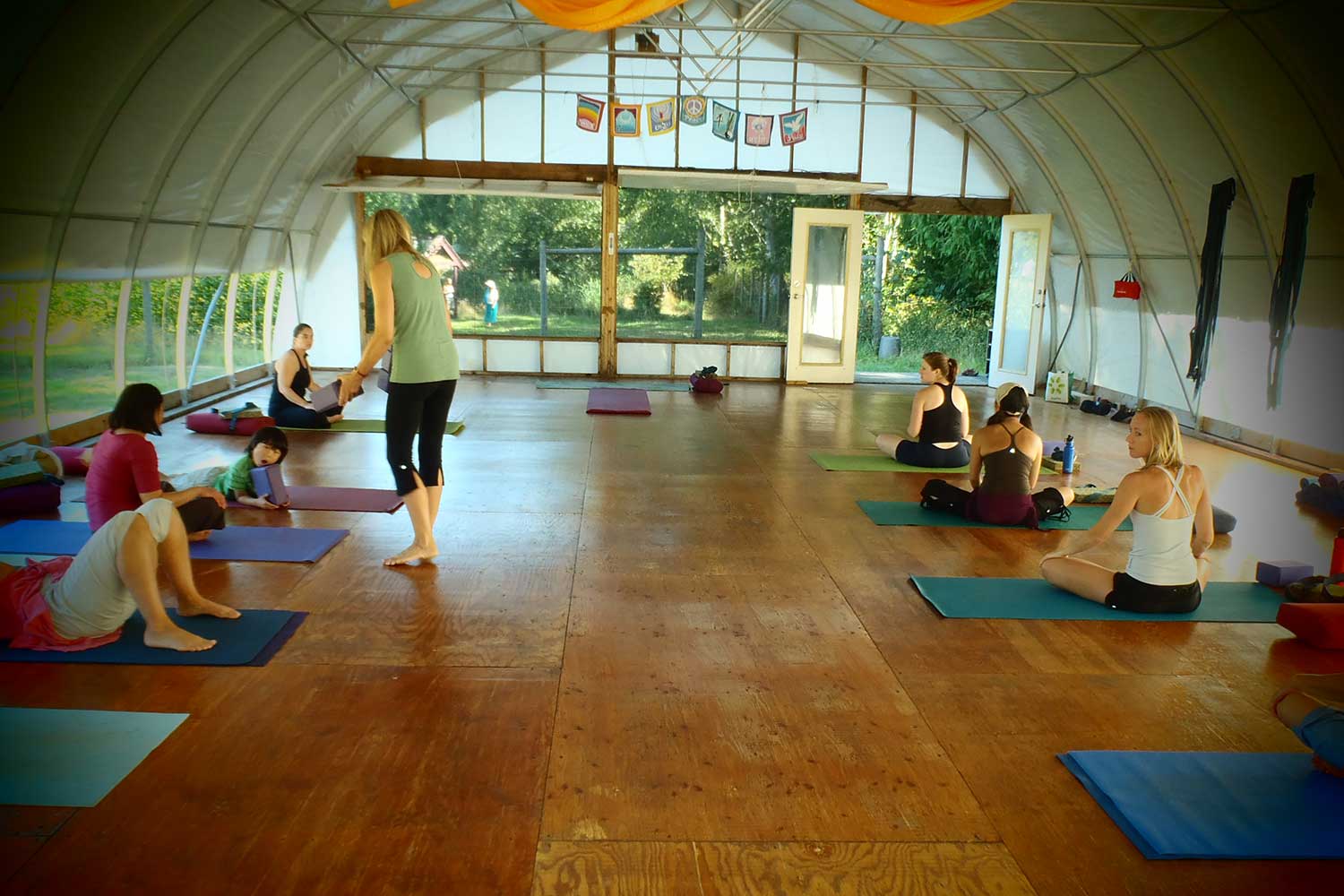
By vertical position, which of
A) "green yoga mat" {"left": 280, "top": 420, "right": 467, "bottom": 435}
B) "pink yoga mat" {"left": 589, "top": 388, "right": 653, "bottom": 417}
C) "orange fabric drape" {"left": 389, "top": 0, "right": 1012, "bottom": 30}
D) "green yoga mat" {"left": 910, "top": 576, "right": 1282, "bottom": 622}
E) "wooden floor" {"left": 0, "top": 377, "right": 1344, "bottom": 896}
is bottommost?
"wooden floor" {"left": 0, "top": 377, "right": 1344, "bottom": 896}

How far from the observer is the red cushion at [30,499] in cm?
551

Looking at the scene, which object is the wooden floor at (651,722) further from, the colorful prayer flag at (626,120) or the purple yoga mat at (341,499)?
the colorful prayer flag at (626,120)

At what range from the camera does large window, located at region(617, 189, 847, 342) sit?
13500 mm

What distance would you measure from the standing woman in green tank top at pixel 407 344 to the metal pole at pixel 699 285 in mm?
9310

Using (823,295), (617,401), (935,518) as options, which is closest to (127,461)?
(935,518)

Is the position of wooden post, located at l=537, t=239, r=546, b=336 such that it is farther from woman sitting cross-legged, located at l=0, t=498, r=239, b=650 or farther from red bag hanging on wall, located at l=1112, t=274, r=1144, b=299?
woman sitting cross-legged, located at l=0, t=498, r=239, b=650

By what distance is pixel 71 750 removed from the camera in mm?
2988

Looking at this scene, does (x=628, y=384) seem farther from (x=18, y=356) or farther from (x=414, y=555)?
(x=414, y=555)

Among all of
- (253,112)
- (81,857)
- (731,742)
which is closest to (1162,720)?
(731,742)

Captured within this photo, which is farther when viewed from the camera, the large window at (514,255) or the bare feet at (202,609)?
the large window at (514,255)

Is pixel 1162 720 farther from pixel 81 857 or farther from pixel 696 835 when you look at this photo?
pixel 81 857

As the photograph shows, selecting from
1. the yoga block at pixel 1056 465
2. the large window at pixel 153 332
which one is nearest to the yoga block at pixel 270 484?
the large window at pixel 153 332

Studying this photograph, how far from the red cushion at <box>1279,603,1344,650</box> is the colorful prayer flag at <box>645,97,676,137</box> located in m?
10.2

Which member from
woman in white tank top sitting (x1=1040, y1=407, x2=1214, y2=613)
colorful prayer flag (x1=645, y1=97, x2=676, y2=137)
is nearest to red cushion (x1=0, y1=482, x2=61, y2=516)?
woman in white tank top sitting (x1=1040, y1=407, x2=1214, y2=613)
